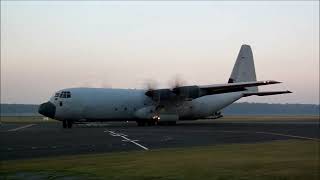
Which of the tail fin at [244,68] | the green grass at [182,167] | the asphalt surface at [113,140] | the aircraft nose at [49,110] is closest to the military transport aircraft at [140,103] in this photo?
the aircraft nose at [49,110]

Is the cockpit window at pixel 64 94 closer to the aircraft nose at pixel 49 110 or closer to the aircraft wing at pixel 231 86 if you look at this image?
the aircraft nose at pixel 49 110

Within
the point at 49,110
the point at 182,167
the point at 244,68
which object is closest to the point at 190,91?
the point at 244,68

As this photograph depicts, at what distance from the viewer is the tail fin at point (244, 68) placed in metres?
57.3

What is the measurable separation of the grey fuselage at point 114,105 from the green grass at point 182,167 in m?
30.8

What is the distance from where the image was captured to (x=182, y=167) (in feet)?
40.2

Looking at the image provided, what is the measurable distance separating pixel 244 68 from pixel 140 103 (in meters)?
15.9

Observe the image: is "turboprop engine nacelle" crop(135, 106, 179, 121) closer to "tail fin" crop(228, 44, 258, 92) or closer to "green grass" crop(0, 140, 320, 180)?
"tail fin" crop(228, 44, 258, 92)

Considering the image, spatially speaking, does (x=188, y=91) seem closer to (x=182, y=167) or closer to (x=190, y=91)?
(x=190, y=91)

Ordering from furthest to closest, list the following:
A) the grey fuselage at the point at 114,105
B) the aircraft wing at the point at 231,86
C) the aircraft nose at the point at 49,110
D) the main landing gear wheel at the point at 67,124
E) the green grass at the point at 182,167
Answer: the aircraft wing at the point at 231,86
the main landing gear wheel at the point at 67,124
the grey fuselage at the point at 114,105
the aircraft nose at the point at 49,110
the green grass at the point at 182,167

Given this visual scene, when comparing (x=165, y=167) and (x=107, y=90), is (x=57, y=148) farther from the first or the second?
(x=107, y=90)

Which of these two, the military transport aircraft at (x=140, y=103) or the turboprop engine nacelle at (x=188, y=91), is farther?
the turboprop engine nacelle at (x=188, y=91)

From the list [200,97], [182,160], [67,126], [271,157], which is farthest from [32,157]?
[200,97]

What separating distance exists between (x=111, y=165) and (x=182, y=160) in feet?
7.96

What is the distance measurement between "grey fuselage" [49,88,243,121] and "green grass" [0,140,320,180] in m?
30.8
